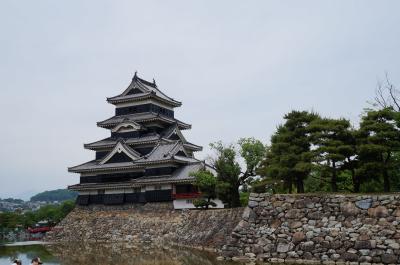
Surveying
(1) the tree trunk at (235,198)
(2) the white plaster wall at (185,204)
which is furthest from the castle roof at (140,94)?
(1) the tree trunk at (235,198)

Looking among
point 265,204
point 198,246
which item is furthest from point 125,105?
point 265,204

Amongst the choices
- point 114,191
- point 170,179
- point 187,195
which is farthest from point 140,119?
point 187,195

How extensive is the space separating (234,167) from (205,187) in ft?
9.22

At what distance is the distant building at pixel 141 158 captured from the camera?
3291cm

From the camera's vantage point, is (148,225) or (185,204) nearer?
(148,225)

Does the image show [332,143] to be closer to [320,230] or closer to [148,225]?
[320,230]

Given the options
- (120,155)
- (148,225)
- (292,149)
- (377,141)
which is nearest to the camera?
(377,141)

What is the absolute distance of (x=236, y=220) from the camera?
22.8 metres

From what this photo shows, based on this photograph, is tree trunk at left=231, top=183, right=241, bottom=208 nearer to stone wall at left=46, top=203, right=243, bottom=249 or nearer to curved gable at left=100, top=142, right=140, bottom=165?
stone wall at left=46, top=203, right=243, bottom=249

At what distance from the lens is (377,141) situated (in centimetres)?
1870

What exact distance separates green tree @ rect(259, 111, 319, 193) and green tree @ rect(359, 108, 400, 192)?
2.49 m

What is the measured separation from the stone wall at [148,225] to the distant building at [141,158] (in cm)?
106

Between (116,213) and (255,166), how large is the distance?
13.0 meters

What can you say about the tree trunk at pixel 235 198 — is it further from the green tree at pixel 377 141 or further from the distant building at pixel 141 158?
the green tree at pixel 377 141
